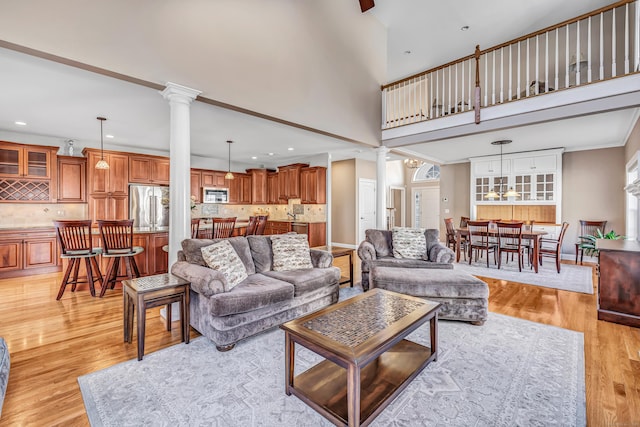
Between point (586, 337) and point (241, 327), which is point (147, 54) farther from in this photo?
point (586, 337)

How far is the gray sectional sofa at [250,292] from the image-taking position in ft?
8.16

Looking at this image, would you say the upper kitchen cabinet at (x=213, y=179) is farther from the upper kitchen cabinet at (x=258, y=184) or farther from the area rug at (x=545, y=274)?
the area rug at (x=545, y=274)

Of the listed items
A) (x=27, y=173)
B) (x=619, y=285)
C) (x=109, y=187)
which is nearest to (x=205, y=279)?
(x=619, y=285)

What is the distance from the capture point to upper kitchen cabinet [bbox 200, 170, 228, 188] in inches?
314

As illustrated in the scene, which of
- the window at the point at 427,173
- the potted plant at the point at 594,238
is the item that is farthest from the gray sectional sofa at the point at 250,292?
the window at the point at 427,173

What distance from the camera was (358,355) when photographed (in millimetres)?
1528

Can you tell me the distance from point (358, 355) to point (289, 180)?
7173 mm

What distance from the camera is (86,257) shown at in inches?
154

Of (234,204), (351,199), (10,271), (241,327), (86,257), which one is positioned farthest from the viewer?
(234,204)

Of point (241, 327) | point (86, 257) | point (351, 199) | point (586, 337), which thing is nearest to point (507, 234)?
point (586, 337)

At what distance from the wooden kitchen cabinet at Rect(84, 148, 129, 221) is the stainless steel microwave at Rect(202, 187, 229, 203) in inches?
76.0

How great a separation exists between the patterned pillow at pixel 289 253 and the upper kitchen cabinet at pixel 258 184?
558 cm

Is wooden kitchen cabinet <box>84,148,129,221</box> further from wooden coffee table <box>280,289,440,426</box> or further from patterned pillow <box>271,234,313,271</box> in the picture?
wooden coffee table <box>280,289,440,426</box>

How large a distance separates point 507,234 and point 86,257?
22.4 feet
